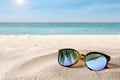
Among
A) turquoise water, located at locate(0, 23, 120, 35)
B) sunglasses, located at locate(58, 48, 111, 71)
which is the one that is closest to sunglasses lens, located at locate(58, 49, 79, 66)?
sunglasses, located at locate(58, 48, 111, 71)

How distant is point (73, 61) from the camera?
103 cm

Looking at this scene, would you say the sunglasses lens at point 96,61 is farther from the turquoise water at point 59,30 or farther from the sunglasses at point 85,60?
the turquoise water at point 59,30

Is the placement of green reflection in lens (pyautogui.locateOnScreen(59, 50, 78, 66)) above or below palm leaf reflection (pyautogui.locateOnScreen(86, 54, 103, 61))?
below

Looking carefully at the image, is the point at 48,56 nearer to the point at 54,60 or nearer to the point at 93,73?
the point at 54,60

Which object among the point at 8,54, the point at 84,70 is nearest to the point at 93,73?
the point at 84,70

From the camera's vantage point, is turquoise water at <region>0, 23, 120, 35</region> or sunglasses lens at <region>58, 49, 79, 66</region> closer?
sunglasses lens at <region>58, 49, 79, 66</region>

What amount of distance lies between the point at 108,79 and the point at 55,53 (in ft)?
1.21

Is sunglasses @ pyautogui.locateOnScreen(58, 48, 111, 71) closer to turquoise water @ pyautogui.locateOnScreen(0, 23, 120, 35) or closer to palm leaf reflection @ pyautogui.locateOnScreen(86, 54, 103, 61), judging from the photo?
palm leaf reflection @ pyautogui.locateOnScreen(86, 54, 103, 61)

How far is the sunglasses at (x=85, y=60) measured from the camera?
3.16 feet

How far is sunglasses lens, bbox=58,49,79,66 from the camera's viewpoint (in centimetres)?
102

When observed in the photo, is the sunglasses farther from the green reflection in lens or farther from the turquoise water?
the turquoise water

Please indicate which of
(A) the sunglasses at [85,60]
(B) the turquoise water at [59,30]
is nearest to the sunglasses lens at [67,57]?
(A) the sunglasses at [85,60]

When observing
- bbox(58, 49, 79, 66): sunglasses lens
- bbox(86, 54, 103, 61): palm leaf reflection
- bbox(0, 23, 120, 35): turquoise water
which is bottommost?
bbox(0, 23, 120, 35): turquoise water

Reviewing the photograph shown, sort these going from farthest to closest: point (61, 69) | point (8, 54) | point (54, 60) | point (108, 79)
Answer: point (8, 54) < point (54, 60) < point (61, 69) < point (108, 79)
